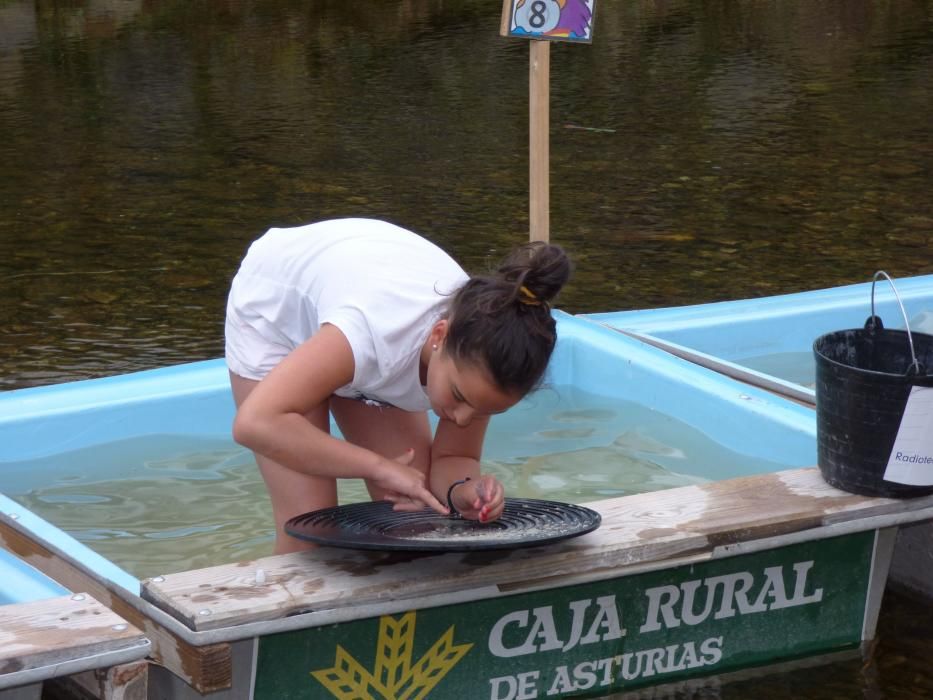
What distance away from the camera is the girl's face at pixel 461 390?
2000 mm

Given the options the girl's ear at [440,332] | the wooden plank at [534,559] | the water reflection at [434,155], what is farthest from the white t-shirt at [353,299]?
the water reflection at [434,155]

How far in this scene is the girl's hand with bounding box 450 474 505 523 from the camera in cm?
216

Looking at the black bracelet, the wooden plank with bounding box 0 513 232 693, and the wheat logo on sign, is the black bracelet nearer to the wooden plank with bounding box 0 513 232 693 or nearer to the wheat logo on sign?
the wheat logo on sign

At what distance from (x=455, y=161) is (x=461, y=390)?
547 centimetres

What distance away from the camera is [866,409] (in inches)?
94.2

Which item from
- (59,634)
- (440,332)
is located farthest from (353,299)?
(59,634)

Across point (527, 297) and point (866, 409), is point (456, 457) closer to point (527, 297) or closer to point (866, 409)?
point (527, 297)

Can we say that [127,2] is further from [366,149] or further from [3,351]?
[3,351]

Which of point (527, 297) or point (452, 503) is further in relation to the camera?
point (452, 503)

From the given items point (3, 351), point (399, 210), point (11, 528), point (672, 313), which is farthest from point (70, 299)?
point (11, 528)

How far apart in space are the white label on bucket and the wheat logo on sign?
78 cm

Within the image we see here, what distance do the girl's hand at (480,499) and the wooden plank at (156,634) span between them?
0.44 metres

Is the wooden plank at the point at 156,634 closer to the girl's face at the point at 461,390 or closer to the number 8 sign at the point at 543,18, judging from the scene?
the girl's face at the point at 461,390

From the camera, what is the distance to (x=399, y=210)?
6.37 meters
